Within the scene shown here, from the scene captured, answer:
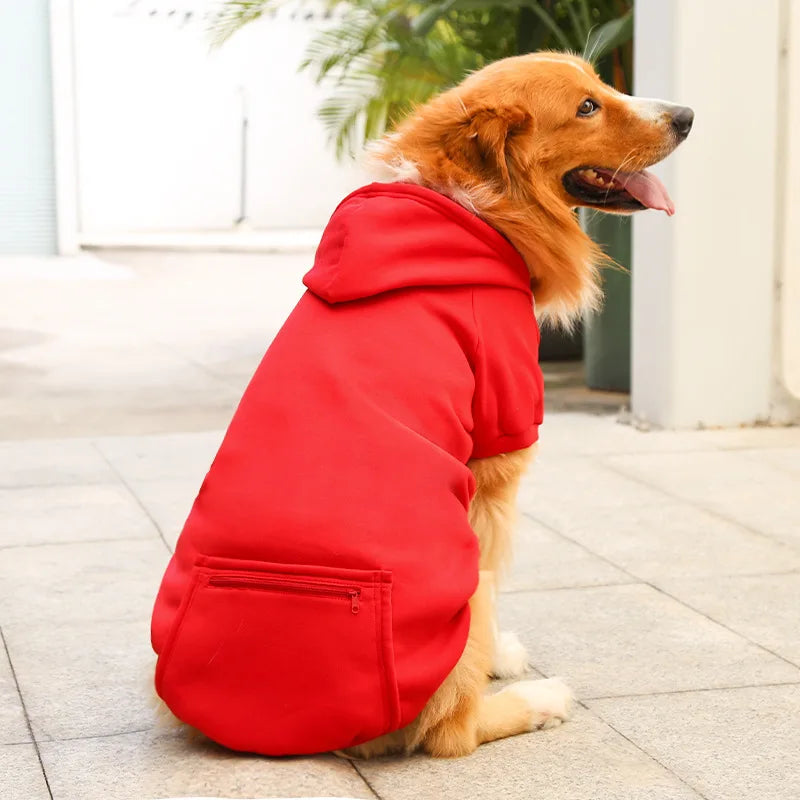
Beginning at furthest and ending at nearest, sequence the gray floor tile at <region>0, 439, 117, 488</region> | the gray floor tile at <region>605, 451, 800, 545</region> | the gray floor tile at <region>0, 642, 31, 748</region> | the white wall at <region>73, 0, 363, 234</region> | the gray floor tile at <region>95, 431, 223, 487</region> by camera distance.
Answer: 1. the white wall at <region>73, 0, 363, 234</region>
2. the gray floor tile at <region>95, 431, 223, 487</region>
3. the gray floor tile at <region>0, 439, 117, 488</region>
4. the gray floor tile at <region>605, 451, 800, 545</region>
5. the gray floor tile at <region>0, 642, 31, 748</region>

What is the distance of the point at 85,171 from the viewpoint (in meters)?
22.3

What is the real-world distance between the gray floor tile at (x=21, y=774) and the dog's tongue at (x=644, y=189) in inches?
80.4

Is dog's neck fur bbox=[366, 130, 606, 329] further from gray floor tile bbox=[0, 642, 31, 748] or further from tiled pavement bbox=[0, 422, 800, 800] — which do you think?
gray floor tile bbox=[0, 642, 31, 748]

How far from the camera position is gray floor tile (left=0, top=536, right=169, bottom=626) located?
13.7 feet

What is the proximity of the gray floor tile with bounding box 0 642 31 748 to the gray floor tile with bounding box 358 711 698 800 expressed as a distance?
88 centimetres

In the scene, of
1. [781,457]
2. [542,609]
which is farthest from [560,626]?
[781,457]

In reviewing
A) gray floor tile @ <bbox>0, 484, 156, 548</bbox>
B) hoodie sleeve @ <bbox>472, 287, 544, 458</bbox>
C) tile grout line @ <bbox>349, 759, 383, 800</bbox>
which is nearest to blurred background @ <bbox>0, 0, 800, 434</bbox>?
hoodie sleeve @ <bbox>472, 287, 544, 458</bbox>

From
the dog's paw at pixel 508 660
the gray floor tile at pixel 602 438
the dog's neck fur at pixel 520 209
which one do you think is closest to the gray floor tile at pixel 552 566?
the dog's paw at pixel 508 660

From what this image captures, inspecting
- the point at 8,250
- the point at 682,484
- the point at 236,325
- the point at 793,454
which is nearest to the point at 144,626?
the point at 682,484

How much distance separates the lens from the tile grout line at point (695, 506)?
16.5 ft

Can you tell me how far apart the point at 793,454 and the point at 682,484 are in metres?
0.90

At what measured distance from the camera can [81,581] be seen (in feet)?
14.8

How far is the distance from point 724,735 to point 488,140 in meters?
Result: 1.58

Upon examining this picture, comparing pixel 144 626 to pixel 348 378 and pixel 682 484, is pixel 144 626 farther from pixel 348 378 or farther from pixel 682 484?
pixel 682 484
